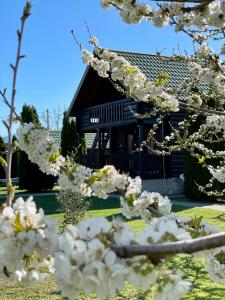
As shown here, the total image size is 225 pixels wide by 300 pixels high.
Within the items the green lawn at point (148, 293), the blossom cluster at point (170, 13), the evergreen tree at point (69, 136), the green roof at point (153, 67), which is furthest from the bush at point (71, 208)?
the evergreen tree at point (69, 136)

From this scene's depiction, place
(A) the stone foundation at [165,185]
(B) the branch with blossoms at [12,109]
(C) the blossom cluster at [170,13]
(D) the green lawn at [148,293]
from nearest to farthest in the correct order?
(B) the branch with blossoms at [12,109], (C) the blossom cluster at [170,13], (D) the green lawn at [148,293], (A) the stone foundation at [165,185]

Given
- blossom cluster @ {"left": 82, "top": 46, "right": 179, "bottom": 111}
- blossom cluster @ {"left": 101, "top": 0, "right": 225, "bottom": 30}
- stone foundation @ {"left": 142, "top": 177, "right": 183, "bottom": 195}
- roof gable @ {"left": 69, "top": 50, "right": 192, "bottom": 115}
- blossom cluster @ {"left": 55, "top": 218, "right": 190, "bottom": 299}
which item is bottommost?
stone foundation @ {"left": 142, "top": 177, "right": 183, "bottom": 195}

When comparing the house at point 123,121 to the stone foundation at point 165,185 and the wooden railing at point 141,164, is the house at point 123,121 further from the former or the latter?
the stone foundation at point 165,185

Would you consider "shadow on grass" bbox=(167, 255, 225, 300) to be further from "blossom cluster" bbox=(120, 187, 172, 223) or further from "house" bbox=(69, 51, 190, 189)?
"house" bbox=(69, 51, 190, 189)

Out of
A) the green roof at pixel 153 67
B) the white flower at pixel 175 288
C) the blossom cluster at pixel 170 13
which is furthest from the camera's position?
the green roof at pixel 153 67

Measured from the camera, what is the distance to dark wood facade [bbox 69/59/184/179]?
53.5 feet

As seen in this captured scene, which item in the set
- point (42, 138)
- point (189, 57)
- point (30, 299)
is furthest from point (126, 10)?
point (30, 299)

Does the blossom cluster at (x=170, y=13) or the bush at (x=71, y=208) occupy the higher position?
the blossom cluster at (x=170, y=13)

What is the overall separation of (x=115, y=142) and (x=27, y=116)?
366cm

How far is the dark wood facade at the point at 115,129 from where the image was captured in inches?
642

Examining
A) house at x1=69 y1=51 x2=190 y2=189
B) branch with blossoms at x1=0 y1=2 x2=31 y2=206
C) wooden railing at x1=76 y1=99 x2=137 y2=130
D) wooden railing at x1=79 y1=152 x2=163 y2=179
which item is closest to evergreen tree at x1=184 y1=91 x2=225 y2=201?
house at x1=69 y1=51 x2=190 y2=189

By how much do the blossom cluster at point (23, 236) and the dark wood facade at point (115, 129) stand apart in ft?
45.4

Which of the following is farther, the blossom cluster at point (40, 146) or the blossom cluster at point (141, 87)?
the blossom cluster at point (141, 87)

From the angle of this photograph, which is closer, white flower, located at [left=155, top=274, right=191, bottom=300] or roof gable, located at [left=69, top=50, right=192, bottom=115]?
white flower, located at [left=155, top=274, right=191, bottom=300]
